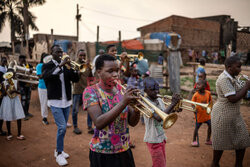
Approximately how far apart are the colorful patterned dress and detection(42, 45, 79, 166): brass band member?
112 inches

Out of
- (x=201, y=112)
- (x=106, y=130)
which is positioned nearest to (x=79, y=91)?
(x=201, y=112)

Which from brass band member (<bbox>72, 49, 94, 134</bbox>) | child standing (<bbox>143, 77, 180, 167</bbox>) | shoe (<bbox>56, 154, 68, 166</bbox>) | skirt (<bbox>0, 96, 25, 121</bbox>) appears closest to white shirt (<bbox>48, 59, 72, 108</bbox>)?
shoe (<bbox>56, 154, 68, 166</bbox>)

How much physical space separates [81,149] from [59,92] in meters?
1.57

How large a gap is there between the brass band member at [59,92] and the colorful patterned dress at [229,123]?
2844 mm

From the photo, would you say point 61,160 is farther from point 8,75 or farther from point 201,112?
point 201,112

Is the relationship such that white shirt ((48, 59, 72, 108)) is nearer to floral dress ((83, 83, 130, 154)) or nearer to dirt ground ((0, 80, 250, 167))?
dirt ground ((0, 80, 250, 167))

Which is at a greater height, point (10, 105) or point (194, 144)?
point (10, 105)

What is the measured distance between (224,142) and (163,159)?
118cm

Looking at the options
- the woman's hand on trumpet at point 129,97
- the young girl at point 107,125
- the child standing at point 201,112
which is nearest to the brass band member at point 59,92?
the young girl at point 107,125

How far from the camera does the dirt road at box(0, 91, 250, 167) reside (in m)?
3.82

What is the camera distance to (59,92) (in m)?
3.78

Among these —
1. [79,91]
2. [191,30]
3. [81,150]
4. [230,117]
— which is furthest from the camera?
[191,30]

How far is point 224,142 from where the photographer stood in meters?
3.06

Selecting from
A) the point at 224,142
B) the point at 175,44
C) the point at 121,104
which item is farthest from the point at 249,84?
the point at 175,44
